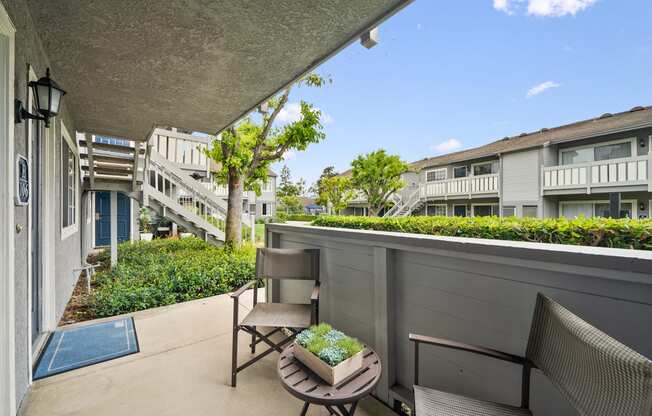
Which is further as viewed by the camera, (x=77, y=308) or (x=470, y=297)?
(x=77, y=308)

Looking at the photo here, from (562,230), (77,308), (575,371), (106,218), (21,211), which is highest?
(21,211)

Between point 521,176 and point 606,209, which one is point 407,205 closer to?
point 521,176

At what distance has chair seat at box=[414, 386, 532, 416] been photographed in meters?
1.16

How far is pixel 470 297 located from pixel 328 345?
0.86 metres

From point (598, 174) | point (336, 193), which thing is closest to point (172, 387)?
point (598, 174)

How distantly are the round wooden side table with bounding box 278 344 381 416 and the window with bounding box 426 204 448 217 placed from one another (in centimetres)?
1545

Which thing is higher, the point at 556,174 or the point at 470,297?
the point at 556,174

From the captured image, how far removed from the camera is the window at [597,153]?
A: 9.50 m

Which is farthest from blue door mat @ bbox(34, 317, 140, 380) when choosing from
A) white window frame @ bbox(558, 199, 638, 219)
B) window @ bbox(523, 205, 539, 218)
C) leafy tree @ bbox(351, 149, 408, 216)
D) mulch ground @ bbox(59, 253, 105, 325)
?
window @ bbox(523, 205, 539, 218)

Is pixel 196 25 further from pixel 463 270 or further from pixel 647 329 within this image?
pixel 647 329

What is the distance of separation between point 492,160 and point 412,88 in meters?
7.30

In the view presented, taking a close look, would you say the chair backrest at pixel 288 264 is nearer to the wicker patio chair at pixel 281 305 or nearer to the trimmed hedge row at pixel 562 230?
the wicker patio chair at pixel 281 305

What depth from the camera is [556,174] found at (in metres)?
10.6

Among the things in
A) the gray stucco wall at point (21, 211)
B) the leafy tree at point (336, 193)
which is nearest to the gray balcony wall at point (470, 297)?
the gray stucco wall at point (21, 211)
